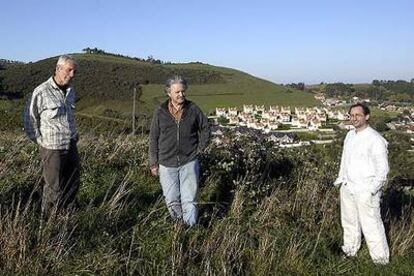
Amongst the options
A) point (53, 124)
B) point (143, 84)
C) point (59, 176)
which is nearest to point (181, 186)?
point (59, 176)

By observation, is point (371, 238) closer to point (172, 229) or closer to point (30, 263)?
point (172, 229)

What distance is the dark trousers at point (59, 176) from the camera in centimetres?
487

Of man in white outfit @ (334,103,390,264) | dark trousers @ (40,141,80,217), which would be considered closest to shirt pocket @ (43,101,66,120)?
dark trousers @ (40,141,80,217)

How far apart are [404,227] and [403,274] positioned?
134 centimetres

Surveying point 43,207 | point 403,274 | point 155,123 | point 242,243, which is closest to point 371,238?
point 403,274

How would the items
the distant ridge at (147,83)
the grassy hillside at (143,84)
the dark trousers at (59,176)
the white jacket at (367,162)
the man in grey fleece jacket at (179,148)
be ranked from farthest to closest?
the distant ridge at (147,83) < the grassy hillside at (143,84) < the man in grey fleece jacket at (179,148) < the white jacket at (367,162) < the dark trousers at (59,176)

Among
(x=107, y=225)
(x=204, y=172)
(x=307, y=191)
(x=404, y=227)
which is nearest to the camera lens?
(x=107, y=225)

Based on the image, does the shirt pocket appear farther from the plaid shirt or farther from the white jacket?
the white jacket

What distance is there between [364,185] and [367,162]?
23 centimetres

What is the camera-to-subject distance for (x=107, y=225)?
4.53 meters

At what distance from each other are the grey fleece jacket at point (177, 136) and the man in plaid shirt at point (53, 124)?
875mm

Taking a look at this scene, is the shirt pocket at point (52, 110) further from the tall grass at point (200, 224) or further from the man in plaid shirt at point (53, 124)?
the tall grass at point (200, 224)

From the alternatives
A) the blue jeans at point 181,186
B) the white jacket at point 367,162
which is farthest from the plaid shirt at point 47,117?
the white jacket at point 367,162

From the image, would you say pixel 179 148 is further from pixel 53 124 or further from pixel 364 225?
pixel 364 225
